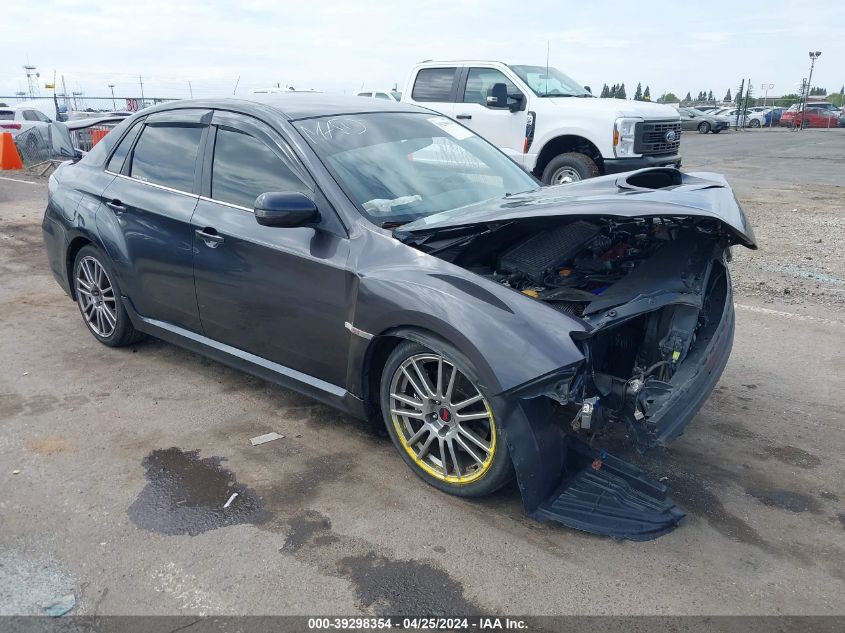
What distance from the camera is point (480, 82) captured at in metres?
11.1

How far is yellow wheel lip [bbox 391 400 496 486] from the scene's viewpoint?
10.3 feet

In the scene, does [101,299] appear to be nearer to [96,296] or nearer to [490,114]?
[96,296]

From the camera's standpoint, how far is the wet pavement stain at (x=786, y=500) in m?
3.35

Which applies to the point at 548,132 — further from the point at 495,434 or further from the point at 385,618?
the point at 385,618

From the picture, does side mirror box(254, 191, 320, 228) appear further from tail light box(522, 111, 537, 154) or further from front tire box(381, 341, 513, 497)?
tail light box(522, 111, 537, 154)

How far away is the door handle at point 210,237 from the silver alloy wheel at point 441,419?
4.53 feet

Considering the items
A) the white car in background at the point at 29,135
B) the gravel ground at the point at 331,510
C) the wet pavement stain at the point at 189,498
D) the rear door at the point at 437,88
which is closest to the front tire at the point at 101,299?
the gravel ground at the point at 331,510

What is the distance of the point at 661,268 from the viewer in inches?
139

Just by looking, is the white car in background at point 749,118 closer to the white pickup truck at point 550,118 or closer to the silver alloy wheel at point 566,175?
the white pickup truck at point 550,118

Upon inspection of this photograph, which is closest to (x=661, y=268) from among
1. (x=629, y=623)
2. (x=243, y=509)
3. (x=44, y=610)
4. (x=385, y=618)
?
(x=629, y=623)

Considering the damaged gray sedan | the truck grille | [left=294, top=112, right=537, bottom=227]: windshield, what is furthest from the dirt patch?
the truck grille

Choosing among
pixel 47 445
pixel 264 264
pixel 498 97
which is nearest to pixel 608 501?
pixel 264 264

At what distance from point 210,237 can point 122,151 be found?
4.71ft

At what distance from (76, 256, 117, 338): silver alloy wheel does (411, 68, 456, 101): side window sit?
738 centimetres
